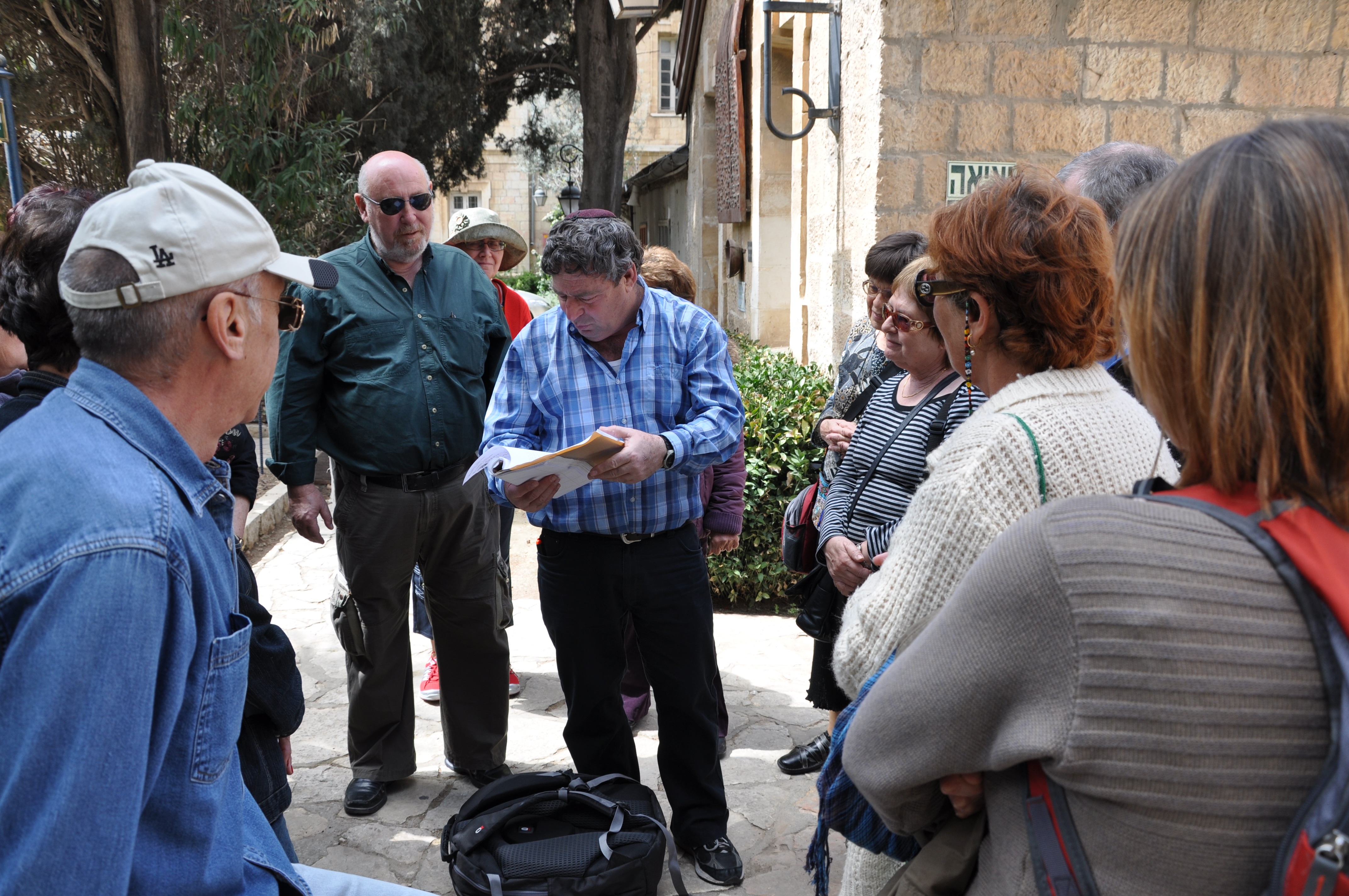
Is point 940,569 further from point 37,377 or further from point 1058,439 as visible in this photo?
point 37,377

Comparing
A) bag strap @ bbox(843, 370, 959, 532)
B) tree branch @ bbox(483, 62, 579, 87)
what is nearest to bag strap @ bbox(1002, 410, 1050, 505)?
bag strap @ bbox(843, 370, 959, 532)

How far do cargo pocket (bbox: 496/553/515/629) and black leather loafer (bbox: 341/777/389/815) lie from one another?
2.39 feet

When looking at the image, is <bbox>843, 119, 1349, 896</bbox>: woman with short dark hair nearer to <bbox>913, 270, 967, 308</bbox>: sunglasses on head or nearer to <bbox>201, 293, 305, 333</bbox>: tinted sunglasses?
<bbox>913, 270, 967, 308</bbox>: sunglasses on head

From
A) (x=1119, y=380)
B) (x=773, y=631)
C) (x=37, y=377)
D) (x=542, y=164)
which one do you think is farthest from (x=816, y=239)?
(x=542, y=164)

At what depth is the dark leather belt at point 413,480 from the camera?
3.48 metres

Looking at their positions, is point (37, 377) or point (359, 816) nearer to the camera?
point (37, 377)

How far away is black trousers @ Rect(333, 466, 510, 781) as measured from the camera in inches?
138

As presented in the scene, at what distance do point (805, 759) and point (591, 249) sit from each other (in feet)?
7.08

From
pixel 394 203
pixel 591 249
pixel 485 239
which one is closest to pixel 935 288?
pixel 591 249

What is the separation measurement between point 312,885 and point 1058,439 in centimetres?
146

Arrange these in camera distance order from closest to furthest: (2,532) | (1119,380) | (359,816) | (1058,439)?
1. (2,532)
2. (1058,439)
3. (1119,380)
4. (359,816)

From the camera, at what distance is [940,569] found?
5.10 feet

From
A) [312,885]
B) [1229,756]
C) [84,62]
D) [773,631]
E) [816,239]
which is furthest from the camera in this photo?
[84,62]

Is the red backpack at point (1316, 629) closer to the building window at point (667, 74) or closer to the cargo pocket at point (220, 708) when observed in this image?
the cargo pocket at point (220, 708)
